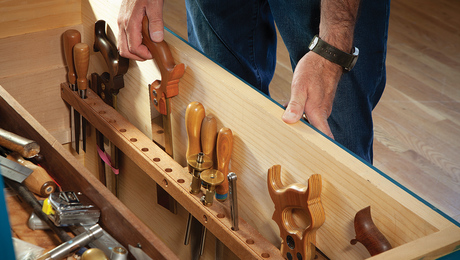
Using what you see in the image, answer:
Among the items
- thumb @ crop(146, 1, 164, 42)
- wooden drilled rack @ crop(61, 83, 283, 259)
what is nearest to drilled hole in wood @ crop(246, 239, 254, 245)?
wooden drilled rack @ crop(61, 83, 283, 259)

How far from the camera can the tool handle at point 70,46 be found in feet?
4.23

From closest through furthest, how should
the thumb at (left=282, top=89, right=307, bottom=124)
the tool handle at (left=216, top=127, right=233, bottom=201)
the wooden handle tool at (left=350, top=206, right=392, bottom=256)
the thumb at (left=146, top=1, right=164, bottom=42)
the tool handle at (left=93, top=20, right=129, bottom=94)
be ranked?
the wooden handle tool at (left=350, top=206, right=392, bottom=256) → the thumb at (left=282, top=89, right=307, bottom=124) → the tool handle at (left=216, top=127, right=233, bottom=201) → the thumb at (left=146, top=1, right=164, bottom=42) → the tool handle at (left=93, top=20, right=129, bottom=94)

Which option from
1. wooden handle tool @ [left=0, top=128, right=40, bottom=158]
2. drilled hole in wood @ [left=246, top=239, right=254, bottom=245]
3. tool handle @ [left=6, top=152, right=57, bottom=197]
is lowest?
drilled hole in wood @ [left=246, top=239, right=254, bottom=245]

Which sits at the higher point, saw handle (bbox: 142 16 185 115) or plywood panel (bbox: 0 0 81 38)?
saw handle (bbox: 142 16 185 115)

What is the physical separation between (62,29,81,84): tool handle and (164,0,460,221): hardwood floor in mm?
1158

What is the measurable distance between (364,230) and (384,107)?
5.42 feet

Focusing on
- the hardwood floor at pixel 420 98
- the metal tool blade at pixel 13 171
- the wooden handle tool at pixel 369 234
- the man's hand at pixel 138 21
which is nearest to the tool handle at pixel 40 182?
the metal tool blade at pixel 13 171

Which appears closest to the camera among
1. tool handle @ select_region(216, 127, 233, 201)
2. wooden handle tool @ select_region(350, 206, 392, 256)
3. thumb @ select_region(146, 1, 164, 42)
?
wooden handle tool @ select_region(350, 206, 392, 256)

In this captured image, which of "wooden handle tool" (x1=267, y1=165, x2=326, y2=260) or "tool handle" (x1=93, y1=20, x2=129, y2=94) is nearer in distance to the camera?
"wooden handle tool" (x1=267, y1=165, x2=326, y2=260)

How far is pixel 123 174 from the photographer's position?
140cm

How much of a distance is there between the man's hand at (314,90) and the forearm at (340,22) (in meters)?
0.07

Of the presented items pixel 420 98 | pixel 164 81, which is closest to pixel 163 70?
pixel 164 81

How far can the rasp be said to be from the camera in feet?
3.51

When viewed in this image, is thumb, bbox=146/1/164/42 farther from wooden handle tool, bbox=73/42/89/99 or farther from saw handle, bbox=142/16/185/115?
wooden handle tool, bbox=73/42/89/99
